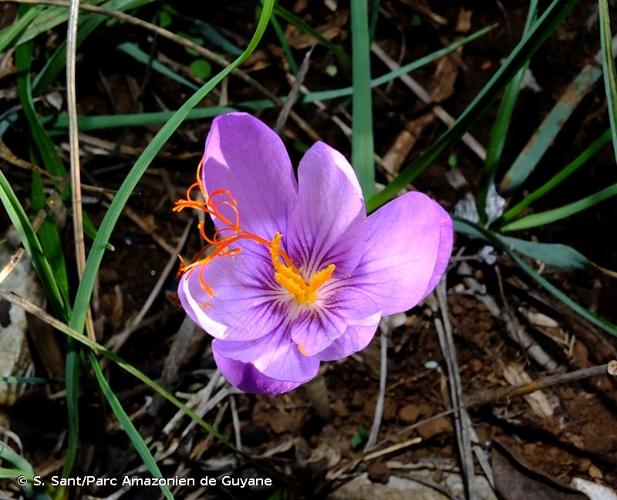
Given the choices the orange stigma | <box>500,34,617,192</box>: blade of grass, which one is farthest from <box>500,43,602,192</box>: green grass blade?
the orange stigma

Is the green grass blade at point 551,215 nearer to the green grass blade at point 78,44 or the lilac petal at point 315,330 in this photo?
the lilac petal at point 315,330

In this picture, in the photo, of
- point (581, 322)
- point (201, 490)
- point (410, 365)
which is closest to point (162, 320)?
point (201, 490)

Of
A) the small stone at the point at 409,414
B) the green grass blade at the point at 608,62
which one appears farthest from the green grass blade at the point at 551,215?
the small stone at the point at 409,414

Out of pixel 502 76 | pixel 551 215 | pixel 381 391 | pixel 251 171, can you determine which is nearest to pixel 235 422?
pixel 381 391

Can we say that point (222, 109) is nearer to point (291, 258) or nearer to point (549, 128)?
point (291, 258)

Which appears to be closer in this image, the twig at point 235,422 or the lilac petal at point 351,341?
the lilac petal at point 351,341
